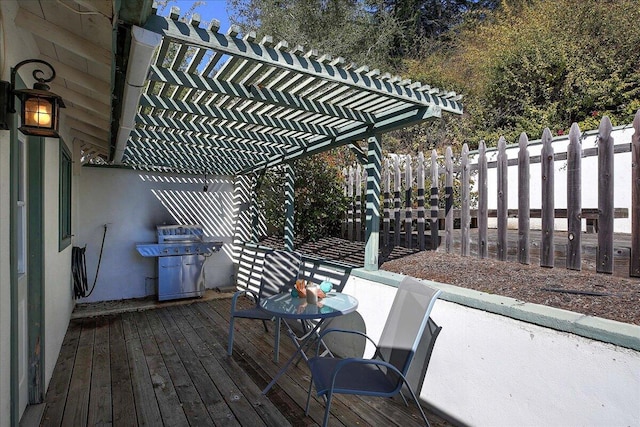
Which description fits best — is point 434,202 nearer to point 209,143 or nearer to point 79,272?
point 209,143

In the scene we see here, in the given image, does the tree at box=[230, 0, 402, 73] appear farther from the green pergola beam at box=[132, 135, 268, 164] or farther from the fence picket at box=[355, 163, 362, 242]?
the fence picket at box=[355, 163, 362, 242]

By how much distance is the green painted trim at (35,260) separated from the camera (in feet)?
8.70

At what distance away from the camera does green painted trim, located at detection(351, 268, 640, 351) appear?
5.56 feet

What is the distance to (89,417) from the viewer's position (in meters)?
2.65

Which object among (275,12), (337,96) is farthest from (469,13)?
(337,96)

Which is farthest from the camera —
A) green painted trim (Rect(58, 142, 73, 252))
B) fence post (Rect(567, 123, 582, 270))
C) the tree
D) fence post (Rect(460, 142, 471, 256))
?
the tree

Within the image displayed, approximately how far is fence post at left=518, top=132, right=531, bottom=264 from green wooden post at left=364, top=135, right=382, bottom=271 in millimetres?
1232

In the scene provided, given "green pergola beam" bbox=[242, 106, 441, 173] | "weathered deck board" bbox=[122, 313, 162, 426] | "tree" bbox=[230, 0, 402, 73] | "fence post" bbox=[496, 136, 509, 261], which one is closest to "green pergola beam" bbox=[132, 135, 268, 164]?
"green pergola beam" bbox=[242, 106, 441, 173]

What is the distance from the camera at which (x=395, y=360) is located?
2342 millimetres

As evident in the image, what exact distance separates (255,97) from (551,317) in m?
2.42

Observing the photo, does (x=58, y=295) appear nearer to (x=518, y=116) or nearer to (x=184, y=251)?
(x=184, y=251)

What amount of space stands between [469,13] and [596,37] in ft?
18.8

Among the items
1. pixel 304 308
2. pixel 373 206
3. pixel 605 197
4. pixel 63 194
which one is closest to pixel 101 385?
pixel 304 308

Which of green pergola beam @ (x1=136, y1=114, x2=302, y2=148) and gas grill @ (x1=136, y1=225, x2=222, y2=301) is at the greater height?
green pergola beam @ (x1=136, y1=114, x2=302, y2=148)
